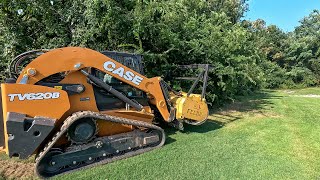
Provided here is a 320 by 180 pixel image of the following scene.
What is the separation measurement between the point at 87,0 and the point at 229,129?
4.84m

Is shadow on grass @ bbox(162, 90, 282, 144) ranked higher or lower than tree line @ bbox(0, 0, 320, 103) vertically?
lower

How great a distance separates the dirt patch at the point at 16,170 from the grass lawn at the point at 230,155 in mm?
692

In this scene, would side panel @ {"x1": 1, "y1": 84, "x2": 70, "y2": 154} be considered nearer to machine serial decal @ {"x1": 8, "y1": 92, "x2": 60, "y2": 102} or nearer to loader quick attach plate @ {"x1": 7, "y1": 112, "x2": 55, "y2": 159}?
machine serial decal @ {"x1": 8, "y1": 92, "x2": 60, "y2": 102}

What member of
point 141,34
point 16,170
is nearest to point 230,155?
point 16,170

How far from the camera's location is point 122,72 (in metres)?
5.37

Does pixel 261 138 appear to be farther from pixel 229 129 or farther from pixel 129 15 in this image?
pixel 129 15

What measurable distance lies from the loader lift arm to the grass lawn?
1347 mm

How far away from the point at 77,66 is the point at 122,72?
0.83 meters

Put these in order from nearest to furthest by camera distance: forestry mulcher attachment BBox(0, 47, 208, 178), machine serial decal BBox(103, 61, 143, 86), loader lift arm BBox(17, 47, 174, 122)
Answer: forestry mulcher attachment BBox(0, 47, 208, 178) < loader lift arm BBox(17, 47, 174, 122) < machine serial decal BBox(103, 61, 143, 86)

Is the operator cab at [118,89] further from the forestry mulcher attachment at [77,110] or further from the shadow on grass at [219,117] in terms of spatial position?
the shadow on grass at [219,117]

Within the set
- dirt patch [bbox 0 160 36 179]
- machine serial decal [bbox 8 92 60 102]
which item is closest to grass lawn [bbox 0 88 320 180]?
dirt patch [bbox 0 160 36 179]

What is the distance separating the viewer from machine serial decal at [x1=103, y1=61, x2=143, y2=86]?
5.21m

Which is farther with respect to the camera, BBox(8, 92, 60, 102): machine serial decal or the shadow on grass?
the shadow on grass

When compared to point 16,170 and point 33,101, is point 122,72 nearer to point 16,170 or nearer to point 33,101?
point 33,101
